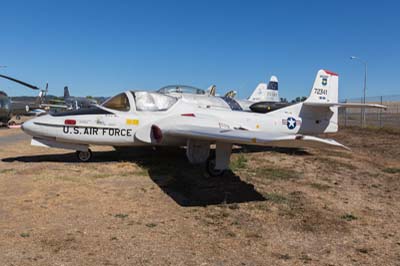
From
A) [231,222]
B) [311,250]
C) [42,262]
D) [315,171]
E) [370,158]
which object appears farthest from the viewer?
[370,158]

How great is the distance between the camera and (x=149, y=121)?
29.6 ft

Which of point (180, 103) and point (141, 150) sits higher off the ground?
point (180, 103)

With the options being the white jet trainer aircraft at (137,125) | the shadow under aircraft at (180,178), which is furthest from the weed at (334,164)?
the shadow under aircraft at (180,178)

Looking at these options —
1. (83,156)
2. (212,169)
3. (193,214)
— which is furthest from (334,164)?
(83,156)

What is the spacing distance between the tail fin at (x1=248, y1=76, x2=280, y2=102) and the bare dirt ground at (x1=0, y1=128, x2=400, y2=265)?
53.3 ft

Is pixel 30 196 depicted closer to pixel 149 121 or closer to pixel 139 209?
pixel 139 209

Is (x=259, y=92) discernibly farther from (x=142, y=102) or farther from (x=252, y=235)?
(x=252, y=235)

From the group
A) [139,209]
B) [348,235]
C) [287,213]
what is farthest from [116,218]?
[348,235]

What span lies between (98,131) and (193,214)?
15.2 ft

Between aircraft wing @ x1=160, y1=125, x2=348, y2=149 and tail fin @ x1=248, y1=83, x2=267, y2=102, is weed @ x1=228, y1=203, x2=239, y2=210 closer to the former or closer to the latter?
aircraft wing @ x1=160, y1=125, x2=348, y2=149

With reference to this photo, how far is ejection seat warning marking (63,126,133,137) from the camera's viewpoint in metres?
8.73

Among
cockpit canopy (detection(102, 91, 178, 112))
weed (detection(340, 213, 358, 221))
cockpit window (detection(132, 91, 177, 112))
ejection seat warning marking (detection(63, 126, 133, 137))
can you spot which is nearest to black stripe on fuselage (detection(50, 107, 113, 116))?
cockpit canopy (detection(102, 91, 178, 112))

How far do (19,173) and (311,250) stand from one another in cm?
656

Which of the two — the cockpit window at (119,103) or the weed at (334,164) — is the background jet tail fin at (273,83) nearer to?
the weed at (334,164)
